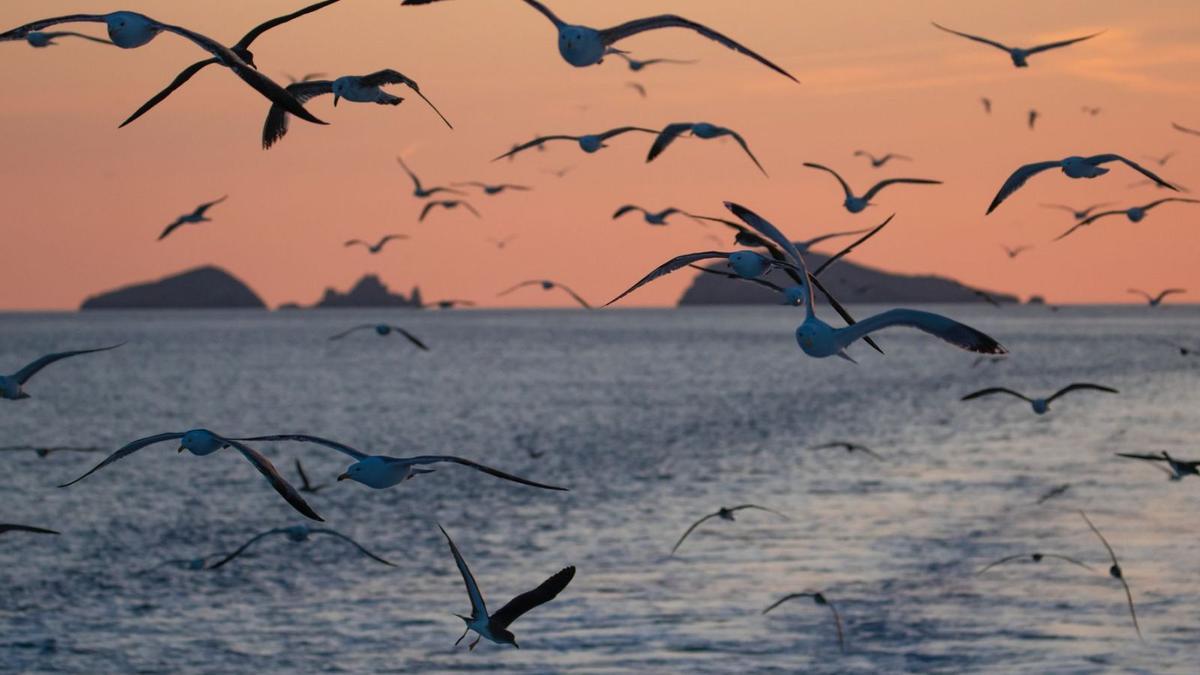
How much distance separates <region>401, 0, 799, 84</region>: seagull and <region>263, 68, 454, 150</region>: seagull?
1735mm

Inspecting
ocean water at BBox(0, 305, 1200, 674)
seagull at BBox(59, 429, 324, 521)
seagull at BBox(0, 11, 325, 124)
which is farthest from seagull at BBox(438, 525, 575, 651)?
ocean water at BBox(0, 305, 1200, 674)

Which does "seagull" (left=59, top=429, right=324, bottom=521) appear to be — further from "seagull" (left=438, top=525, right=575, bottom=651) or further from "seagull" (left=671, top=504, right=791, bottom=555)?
"seagull" (left=671, top=504, right=791, bottom=555)

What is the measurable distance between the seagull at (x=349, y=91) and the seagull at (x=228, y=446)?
10.8 feet

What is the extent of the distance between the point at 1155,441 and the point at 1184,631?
37.3m

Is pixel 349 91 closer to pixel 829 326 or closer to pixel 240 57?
pixel 240 57

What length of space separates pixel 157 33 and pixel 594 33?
372 cm

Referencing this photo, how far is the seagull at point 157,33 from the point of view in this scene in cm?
1310

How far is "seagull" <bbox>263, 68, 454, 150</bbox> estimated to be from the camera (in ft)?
56.7

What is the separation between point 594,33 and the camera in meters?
15.2

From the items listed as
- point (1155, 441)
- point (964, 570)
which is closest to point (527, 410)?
point (1155, 441)

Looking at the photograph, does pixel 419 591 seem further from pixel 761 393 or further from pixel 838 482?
pixel 761 393

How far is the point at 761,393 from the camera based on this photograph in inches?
4360

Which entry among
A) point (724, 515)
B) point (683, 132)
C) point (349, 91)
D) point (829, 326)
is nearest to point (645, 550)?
point (724, 515)

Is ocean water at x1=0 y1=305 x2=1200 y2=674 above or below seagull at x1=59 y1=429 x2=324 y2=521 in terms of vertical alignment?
below
